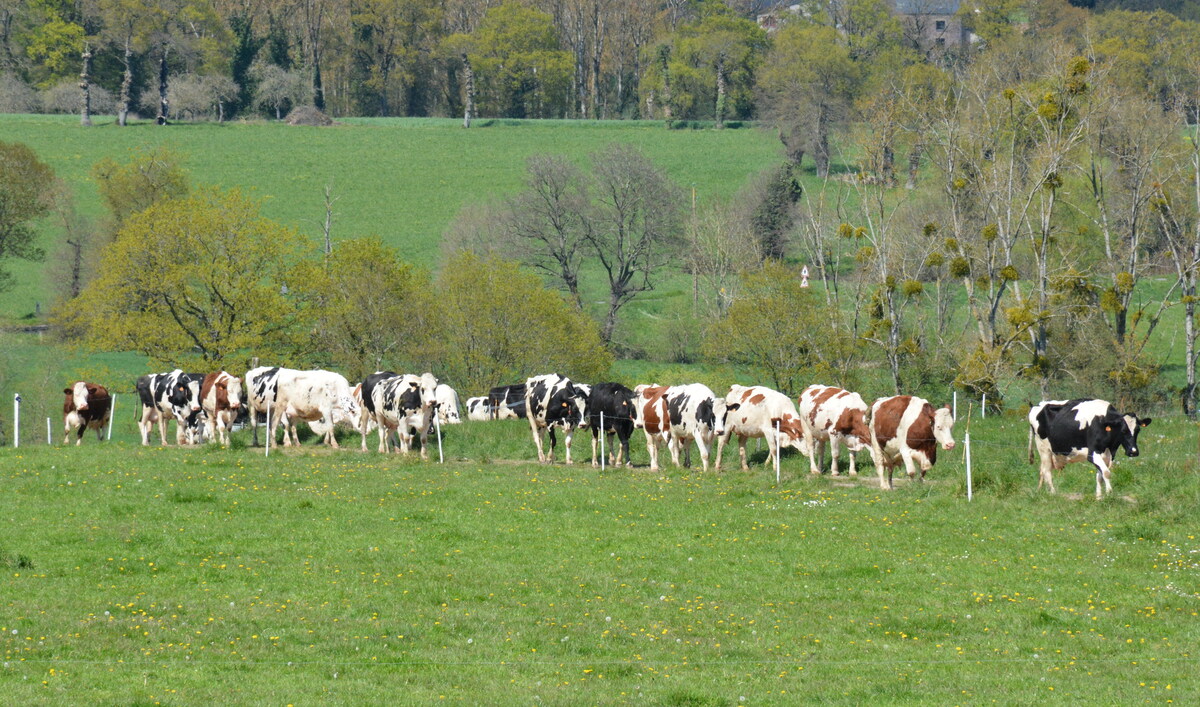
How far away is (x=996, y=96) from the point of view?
5966 centimetres

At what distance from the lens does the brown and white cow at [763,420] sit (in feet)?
107

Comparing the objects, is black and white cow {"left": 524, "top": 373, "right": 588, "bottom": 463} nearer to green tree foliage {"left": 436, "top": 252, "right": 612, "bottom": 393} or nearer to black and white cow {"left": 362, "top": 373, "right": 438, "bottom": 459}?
black and white cow {"left": 362, "top": 373, "right": 438, "bottom": 459}

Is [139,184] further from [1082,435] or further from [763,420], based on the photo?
[1082,435]

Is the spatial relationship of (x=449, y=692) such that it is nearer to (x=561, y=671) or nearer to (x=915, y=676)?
(x=561, y=671)

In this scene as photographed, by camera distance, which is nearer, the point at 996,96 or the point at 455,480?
the point at 455,480

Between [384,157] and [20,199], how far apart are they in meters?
41.7

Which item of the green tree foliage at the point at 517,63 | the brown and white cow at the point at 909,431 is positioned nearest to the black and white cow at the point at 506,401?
the brown and white cow at the point at 909,431

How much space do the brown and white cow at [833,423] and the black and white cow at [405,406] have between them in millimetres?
9906

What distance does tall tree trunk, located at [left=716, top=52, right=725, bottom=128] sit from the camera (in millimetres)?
141025

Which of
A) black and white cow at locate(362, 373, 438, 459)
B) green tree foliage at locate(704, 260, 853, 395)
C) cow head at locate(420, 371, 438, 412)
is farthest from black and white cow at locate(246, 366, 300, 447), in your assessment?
green tree foliage at locate(704, 260, 853, 395)

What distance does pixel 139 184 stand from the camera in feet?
279

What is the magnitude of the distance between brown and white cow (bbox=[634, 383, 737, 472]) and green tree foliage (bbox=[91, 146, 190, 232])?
5607 centimetres

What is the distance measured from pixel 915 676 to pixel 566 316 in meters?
48.3

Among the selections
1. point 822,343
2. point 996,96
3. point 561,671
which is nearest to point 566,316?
point 822,343
